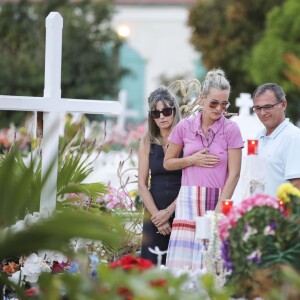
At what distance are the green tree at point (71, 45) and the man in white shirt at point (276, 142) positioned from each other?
118 feet

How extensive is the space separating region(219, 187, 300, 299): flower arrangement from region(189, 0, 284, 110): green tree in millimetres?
40555

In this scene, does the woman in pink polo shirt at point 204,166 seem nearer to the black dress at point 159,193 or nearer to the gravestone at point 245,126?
the gravestone at point 245,126

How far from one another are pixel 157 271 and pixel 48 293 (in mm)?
435

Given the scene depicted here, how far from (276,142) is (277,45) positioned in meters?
36.7

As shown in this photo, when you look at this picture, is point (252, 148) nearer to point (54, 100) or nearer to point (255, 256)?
point (255, 256)

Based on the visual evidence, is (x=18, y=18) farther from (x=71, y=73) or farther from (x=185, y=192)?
(x=185, y=192)

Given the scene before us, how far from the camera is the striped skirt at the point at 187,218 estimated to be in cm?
806

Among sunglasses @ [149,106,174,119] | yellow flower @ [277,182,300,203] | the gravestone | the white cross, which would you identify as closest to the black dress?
sunglasses @ [149,106,174,119]

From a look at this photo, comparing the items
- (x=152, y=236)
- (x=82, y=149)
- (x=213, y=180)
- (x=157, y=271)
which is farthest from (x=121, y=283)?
(x=82, y=149)

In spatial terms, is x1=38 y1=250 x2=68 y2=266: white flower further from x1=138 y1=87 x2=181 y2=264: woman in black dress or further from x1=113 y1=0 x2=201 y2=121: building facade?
x1=113 y1=0 x2=201 y2=121: building facade

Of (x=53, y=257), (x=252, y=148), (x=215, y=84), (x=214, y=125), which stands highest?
(x=215, y=84)

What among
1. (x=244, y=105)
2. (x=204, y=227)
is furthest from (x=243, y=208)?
(x=244, y=105)

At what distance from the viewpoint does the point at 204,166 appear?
809 centimetres

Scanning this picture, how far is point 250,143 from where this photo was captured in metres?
6.34
